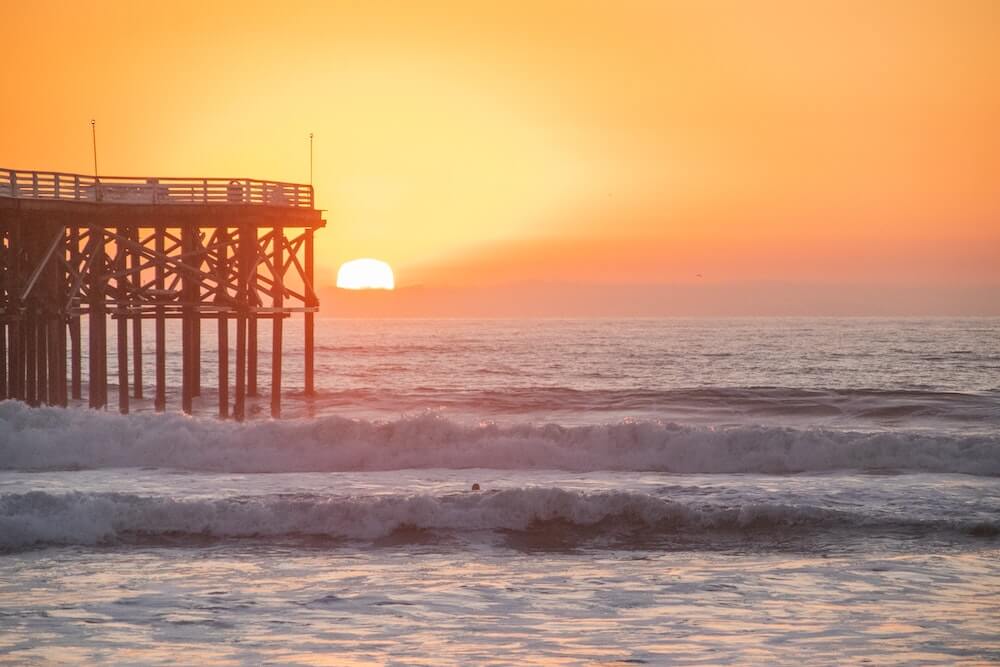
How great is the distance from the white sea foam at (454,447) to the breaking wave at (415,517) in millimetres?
5939

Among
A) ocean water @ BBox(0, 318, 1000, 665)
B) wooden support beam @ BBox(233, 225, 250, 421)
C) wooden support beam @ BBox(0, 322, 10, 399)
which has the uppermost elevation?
wooden support beam @ BBox(233, 225, 250, 421)

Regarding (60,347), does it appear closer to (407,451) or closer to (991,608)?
(407,451)

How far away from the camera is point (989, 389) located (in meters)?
50.8

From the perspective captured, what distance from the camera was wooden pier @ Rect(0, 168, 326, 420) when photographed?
3183cm

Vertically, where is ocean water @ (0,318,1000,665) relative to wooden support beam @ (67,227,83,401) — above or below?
below

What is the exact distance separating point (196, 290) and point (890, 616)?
86.2 ft

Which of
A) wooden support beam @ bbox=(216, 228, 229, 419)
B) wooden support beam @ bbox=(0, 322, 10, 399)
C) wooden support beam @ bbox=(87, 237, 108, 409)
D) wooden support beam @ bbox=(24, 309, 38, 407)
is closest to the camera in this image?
wooden support beam @ bbox=(24, 309, 38, 407)

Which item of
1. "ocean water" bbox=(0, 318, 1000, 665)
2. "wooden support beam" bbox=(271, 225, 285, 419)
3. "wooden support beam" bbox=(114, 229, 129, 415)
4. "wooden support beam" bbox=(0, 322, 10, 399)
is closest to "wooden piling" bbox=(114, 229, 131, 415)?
"wooden support beam" bbox=(114, 229, 129, 415)

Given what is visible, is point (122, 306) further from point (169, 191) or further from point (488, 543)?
point (488, 543)

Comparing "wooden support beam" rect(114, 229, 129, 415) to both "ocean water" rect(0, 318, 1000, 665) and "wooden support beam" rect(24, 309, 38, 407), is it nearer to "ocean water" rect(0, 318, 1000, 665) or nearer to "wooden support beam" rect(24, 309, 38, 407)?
"wooden support beam" rect(24, 309, 38, 407)

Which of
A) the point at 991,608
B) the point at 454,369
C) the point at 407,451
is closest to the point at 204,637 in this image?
the point at 991,608

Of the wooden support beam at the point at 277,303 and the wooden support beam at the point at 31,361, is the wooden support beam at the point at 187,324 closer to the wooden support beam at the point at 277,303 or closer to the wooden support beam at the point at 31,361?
the wooden support beam at the point at 277,303

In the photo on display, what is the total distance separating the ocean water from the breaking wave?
5 cm

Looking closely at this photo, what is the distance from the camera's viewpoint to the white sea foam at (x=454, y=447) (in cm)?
2547
